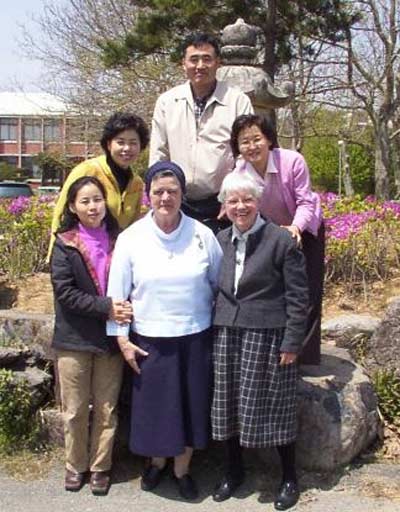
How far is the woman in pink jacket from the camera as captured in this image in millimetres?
3238

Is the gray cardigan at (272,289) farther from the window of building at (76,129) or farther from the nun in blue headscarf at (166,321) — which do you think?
the window of building at (76,129)

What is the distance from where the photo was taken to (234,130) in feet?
10.8

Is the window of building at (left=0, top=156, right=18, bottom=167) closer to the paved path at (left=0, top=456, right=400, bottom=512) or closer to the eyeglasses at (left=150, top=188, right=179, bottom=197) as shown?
the paved path at (left=0, top=456, right=400, bottom=512)

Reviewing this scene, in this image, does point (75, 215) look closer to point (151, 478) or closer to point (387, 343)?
point (151, 478)

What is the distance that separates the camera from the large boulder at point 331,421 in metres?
3.50

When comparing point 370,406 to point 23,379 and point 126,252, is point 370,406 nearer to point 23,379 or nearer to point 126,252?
point 126,252

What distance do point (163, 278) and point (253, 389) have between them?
2.07 feet

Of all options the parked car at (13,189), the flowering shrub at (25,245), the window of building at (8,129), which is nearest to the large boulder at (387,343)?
the flowering shrub at (25,245)

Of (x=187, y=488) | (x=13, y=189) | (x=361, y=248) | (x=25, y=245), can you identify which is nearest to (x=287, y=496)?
(x=187, y=488)

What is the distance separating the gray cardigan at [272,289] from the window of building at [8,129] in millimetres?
53420

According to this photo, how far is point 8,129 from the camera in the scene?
55.2m

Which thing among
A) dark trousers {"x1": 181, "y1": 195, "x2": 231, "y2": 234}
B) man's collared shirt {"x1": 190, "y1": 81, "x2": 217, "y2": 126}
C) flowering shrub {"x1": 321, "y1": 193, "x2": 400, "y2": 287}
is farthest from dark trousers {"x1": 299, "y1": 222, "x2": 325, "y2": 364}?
flowering shrub {"x1": 321, "y1": 193, "x2": 400, "y2": 287}

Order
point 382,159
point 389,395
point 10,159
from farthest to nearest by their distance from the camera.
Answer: point 10,159 → point 382,159 → point 389,395

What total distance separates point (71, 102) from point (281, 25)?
759 cm
